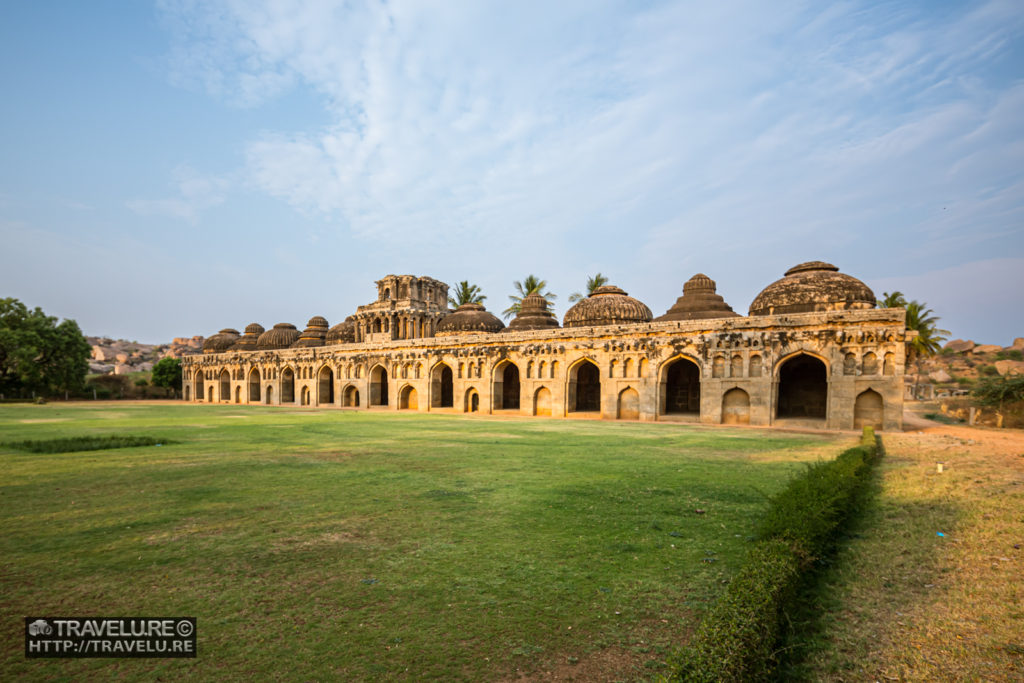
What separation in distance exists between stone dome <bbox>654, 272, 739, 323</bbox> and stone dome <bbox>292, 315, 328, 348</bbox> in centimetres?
3589

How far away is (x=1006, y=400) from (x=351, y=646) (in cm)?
3048

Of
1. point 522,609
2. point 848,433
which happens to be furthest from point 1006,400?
point 522,609

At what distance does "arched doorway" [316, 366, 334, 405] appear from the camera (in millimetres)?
43219

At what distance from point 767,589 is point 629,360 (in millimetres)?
24337

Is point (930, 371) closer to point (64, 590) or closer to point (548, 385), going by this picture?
point (548, 385)

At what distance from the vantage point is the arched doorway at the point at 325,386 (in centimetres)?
4322

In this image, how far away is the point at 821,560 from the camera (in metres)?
5.36

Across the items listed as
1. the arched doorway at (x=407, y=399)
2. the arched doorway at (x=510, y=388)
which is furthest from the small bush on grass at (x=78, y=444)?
the arched doorway at (x=510, y=388)

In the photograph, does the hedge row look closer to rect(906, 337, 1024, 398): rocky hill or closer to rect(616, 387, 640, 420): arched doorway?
rect(616, 387, 640, 420): arched doorway

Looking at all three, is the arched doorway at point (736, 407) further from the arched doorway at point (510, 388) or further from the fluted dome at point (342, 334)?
the fluted dome at point (342, 334)

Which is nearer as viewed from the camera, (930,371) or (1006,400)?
(1006,400)

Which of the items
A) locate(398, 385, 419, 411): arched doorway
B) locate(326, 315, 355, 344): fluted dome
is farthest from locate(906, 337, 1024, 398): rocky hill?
locate(326, 315, 355, 344): fluted dome

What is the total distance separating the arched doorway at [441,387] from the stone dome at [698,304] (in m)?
15.7

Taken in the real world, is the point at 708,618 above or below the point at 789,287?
below
